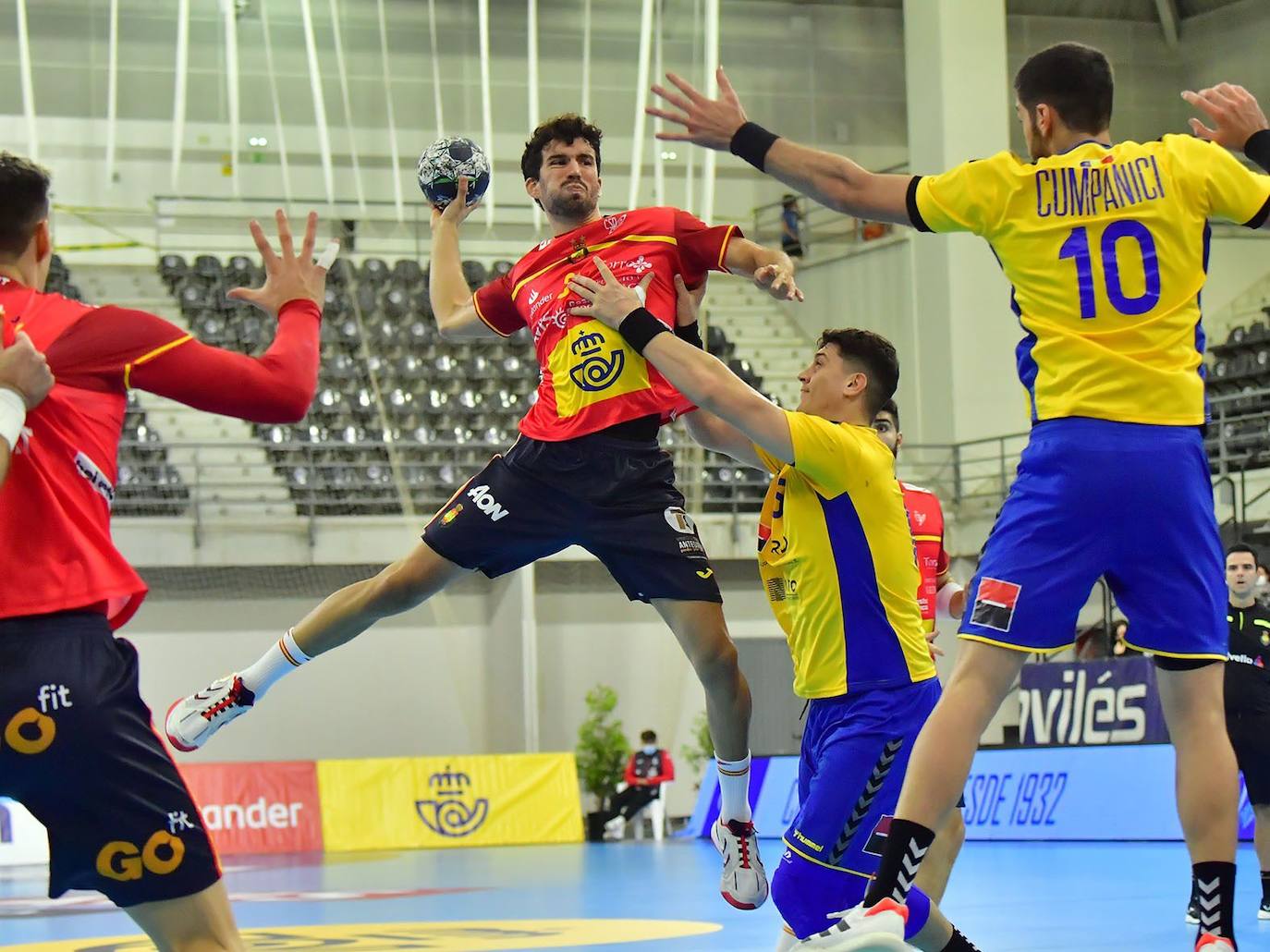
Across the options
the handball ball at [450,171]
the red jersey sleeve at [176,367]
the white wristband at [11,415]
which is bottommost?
the white wristband at [11,415]

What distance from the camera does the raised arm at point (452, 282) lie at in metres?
6.52

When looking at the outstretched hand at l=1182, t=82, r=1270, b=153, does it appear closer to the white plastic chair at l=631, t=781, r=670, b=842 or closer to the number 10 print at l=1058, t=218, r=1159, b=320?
the number 10 print at l=1058, t=218, r=1159, b=320

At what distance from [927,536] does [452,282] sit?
2.18 m

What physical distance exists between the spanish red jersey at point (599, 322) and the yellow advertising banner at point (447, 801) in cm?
1373

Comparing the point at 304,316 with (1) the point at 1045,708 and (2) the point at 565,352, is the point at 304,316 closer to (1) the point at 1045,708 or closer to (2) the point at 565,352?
(2) the point at 565,352

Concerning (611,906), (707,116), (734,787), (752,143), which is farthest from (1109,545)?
(611,906)

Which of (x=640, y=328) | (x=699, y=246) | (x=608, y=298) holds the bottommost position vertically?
(x=640, y=328)

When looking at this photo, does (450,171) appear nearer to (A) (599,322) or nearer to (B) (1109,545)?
(A) (599,322)

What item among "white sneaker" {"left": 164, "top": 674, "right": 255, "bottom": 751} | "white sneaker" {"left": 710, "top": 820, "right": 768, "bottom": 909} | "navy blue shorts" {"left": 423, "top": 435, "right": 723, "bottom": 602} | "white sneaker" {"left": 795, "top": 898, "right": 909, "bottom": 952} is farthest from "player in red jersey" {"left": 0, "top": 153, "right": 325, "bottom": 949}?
"white sneaker" {"left": 710, "top": 820, "right": 768, "bottom": 909}

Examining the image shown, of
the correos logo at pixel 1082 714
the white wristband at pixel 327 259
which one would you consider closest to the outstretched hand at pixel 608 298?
the white wristband at pixel 327 259

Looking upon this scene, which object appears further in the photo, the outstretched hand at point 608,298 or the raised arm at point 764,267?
the raised arm at point 764,267

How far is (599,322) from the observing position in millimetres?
5758

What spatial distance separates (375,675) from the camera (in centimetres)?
2198

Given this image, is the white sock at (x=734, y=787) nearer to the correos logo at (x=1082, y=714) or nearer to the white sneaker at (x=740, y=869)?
the white sneaker at (x=740, y=869)
